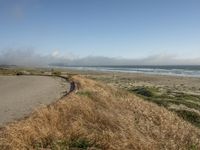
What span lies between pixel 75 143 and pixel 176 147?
318 cm

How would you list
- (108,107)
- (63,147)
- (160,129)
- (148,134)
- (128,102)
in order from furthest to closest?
1. (128,102)
2. (108,107)
3. (160,129)
4. (148,134)
5. (63,147)

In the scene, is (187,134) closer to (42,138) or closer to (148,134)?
(148,134)

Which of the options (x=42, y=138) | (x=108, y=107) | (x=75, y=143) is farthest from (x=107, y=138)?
(x=108, y=107)

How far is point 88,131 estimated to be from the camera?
1095cm

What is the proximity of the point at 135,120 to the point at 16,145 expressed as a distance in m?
6.22

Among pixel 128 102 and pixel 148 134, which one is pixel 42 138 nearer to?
pixel 148 134

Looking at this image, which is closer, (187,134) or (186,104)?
(187,134)

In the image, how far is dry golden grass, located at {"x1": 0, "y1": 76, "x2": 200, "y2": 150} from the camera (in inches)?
378

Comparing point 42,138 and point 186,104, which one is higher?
point 42,138

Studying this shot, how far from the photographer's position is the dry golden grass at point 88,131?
961 centimetres

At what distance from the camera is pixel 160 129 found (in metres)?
13.7

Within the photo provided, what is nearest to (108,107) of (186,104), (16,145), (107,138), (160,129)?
(160,129)

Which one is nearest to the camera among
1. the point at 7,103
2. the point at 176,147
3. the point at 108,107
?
the point at 176,147

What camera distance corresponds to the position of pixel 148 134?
1236 centimetres
